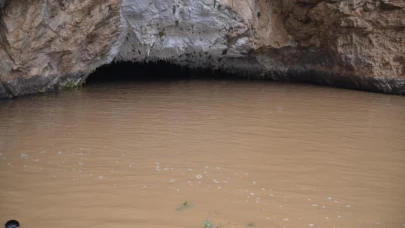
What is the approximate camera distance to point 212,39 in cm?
880

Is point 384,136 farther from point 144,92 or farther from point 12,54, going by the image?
point 12,54

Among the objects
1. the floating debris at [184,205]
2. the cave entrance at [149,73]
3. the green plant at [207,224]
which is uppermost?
the cave entrance at [149,73]

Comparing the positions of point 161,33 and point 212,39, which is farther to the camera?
point 212,39

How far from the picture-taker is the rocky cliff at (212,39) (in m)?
6.90

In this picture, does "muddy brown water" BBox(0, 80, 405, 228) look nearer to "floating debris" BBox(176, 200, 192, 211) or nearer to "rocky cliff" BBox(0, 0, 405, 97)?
"floating debris" BBox(176, 200, 192, 211)

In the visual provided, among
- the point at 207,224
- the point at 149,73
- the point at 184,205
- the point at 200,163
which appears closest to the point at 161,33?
the point at 149,73

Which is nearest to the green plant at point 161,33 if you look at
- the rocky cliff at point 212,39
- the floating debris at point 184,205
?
the rocky cliff at point 212,39

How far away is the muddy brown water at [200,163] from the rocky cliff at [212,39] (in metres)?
0.97

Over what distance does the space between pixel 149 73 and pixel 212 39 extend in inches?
106

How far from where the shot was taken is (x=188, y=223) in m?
2.93

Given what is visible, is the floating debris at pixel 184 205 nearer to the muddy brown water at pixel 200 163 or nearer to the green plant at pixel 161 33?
the muddy brown water at pixel 200 163

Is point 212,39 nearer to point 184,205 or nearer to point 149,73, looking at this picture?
point 149,73

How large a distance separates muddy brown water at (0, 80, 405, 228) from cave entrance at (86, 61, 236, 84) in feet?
9.42

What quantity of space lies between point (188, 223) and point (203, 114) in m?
3.51
